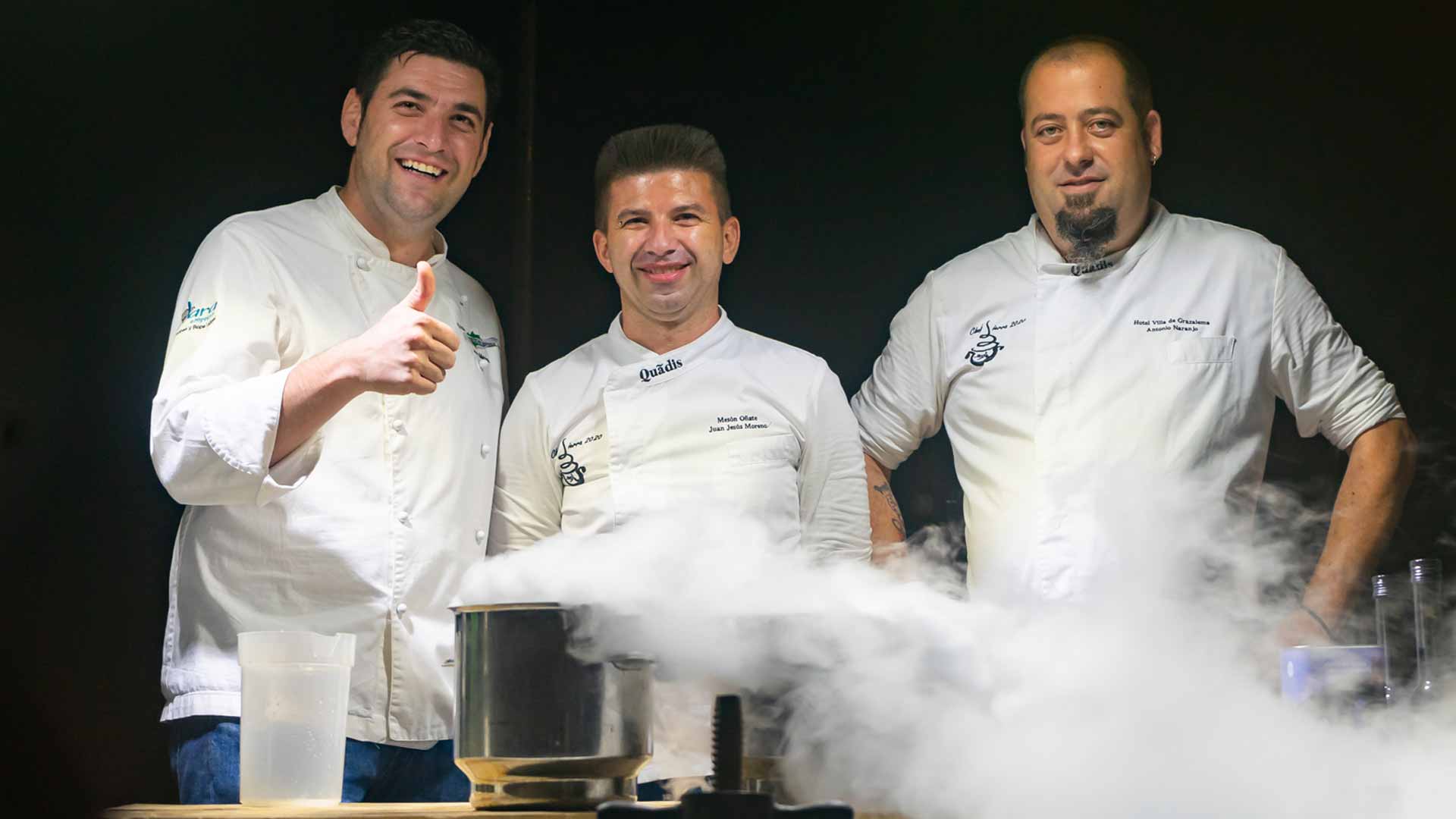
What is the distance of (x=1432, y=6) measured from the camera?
106 inches

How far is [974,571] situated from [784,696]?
1.18 metres

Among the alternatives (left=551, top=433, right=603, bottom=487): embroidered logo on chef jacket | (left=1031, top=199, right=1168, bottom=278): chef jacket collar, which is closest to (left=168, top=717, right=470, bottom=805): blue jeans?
(left=551, top=433, right=603, bottom=487): embroidered logo on chef jacket

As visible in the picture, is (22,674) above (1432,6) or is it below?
below

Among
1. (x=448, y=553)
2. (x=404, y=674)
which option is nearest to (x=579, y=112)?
(x=448, y=553)

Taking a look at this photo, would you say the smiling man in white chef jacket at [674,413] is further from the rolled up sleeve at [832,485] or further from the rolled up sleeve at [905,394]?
the rolled up sleeve at [905,394]

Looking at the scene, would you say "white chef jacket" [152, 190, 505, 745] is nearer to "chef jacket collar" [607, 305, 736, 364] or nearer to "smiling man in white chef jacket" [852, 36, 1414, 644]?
"chef jacket collar" [607, 305, 736, 364]

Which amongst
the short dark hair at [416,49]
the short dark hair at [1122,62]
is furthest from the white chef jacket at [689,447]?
the short dark hair at [1122,62]

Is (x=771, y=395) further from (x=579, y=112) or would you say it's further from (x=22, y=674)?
(x=22, y=674)

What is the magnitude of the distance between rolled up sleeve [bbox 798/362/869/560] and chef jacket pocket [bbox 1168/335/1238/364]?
627mm

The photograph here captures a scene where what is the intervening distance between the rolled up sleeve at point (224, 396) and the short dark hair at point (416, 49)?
51 cm

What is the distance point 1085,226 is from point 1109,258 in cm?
8

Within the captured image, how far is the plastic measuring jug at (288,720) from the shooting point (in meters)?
1.60

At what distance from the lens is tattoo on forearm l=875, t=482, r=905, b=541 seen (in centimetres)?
266

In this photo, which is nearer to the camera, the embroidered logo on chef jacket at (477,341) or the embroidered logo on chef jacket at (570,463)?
the embroidered logo on chef jacket at (570,463)
